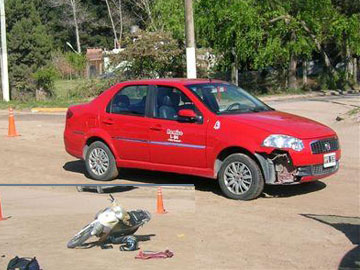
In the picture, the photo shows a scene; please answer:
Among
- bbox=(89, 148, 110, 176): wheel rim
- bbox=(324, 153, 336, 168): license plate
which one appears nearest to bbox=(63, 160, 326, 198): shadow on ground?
bbox=(89, 148, 110, 176): wheel rim

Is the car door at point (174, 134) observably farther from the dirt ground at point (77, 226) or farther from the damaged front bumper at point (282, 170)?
the dirt ground at point (77, 226)

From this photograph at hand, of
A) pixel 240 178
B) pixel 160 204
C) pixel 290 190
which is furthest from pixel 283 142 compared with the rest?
pixel 160 204

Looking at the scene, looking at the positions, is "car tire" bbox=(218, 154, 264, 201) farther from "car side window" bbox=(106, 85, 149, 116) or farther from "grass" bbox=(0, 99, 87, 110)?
"grass" bbox=(0, 99, 87, 110)

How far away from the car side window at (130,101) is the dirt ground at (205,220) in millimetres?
1086

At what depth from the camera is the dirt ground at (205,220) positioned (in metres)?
3.51

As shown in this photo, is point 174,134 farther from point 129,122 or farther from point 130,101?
point 130,101

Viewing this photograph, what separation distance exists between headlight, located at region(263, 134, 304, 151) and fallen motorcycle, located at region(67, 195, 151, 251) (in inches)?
181

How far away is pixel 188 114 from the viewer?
332 inches

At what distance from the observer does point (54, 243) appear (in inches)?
136

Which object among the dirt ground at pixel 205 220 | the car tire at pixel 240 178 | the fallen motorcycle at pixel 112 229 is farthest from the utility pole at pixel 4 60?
the fallen motorcycle at pixel 112 229

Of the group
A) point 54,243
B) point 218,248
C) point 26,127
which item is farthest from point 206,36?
point 54,243

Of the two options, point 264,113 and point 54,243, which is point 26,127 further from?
point 54,243

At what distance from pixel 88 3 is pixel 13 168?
7069 cm

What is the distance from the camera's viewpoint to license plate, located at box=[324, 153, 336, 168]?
828 cm
